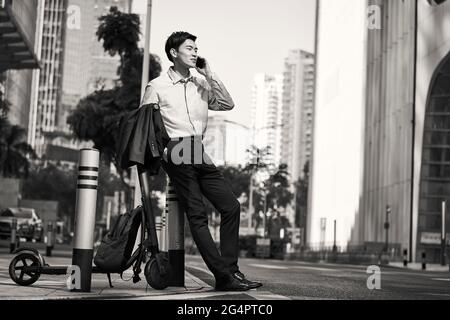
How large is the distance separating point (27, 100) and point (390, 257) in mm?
64278

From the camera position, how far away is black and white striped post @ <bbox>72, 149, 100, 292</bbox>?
652 centimetres

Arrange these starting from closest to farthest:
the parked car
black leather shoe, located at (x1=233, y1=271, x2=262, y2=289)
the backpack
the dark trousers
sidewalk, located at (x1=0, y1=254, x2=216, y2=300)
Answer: sidewalk, located at (x1=0, y1=254, x2=216, y2=300), the backpack, black leather shoe, located at (x1=233, y1=271, x2=262, y2=289), the dark trousers, the parked car

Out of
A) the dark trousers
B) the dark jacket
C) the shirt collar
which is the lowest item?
the dark trousers

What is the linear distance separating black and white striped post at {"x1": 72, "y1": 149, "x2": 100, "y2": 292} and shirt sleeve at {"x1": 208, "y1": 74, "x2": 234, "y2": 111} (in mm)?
1117

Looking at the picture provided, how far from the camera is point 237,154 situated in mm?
78750

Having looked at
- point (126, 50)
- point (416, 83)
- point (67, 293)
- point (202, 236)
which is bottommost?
point (67, 293)

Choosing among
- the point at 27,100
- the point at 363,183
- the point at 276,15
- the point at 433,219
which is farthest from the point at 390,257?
the point at 27,100

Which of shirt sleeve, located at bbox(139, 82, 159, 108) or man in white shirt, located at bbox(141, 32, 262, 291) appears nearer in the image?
man in white shirt, located at bbox(141, 32, 262, 291)

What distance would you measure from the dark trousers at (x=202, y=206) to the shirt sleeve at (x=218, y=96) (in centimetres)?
58

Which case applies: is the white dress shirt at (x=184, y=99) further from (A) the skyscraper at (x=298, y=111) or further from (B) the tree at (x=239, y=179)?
(A) the skyscraper at (x=298, y=111)

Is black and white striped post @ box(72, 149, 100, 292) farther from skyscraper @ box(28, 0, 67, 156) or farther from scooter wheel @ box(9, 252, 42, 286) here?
skyscraper @ box(28, 0, 67, 156)

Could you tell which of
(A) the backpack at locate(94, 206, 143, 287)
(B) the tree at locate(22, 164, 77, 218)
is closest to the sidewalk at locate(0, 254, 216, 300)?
(A) the backpack at locate(94, 206, 143, 287)
